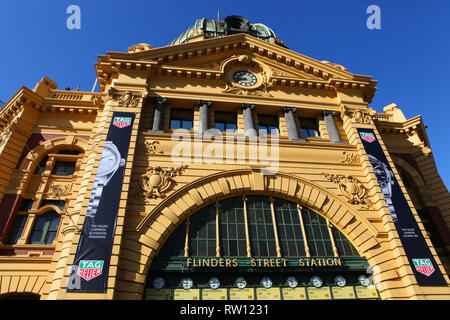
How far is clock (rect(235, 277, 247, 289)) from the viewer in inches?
572

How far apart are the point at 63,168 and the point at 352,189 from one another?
20948mm

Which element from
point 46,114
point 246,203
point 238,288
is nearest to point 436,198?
point 246,203

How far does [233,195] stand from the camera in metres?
17.5

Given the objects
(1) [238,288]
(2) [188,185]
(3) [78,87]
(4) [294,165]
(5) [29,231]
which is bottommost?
(1) [238,288]

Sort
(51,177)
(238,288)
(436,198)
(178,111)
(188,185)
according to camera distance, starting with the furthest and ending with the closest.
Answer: (436,198) < (178,111) < (51,177) < (188,185) < (238,288)

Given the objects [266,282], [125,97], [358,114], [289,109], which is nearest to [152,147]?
[125,97]

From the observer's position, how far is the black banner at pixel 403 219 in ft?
49.4

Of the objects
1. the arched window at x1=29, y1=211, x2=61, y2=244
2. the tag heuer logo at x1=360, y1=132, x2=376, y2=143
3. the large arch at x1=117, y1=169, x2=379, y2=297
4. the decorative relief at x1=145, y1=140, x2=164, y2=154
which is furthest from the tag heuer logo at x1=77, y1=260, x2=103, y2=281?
the tag heuer logo at x1=360, y1=132, x2=376, y2=143

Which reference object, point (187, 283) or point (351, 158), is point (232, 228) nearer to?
point (187, 283)

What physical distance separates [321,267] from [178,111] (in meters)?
14.7

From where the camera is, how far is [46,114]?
22.2 metres

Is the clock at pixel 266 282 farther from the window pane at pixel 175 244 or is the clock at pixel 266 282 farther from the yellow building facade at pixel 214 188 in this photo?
the window pane at pixel 175 244

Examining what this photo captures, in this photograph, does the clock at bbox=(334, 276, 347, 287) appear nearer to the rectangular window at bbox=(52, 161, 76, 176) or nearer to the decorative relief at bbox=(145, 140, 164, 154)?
the decorative relief at bbox=(145, 140, 164, 154)

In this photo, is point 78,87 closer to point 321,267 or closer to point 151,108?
point 151,108
